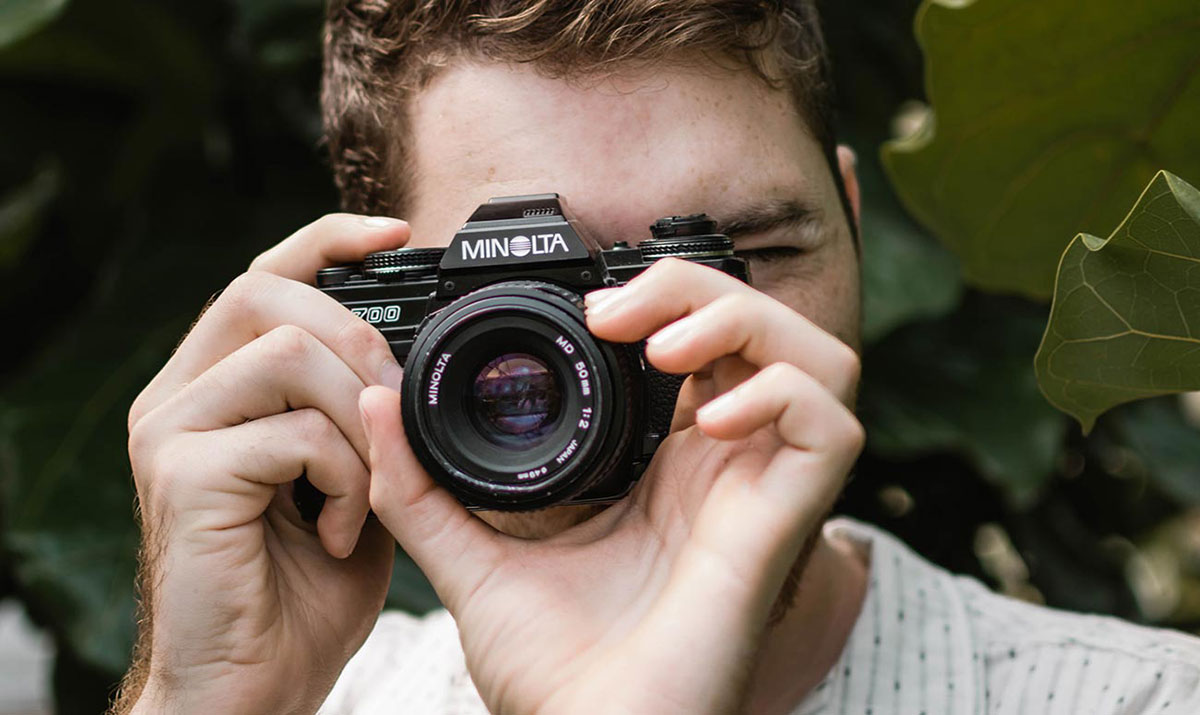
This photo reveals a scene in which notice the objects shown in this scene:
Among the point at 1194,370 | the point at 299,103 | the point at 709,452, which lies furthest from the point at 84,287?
the point at 1194,370

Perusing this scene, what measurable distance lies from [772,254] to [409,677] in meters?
0.58

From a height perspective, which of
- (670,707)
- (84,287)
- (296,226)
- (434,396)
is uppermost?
(434,396)

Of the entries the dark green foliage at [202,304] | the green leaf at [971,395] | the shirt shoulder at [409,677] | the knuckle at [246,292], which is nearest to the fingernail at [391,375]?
the knuckle at [246,292]

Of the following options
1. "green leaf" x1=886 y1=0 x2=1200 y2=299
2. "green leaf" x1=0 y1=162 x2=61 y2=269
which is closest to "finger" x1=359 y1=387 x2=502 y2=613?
"green leaf" x1=886 y1=0 x2=1200 y2=299

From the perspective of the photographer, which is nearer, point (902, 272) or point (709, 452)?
point (709, 452)

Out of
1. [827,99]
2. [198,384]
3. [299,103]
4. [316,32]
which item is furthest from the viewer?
[299,103]

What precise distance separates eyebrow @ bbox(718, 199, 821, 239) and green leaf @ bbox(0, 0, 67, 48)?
757 millimetres

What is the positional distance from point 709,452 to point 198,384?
37 cm

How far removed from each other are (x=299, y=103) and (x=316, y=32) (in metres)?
0.25

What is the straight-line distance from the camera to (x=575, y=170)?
2.88 ft

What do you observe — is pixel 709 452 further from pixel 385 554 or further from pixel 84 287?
pixel 84 287

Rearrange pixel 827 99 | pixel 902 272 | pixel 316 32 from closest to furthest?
pixel 827 99 < pixel 902 272 < pixel 316 32

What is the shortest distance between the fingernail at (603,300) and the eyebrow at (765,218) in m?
0.22

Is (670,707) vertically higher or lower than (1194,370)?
lower
